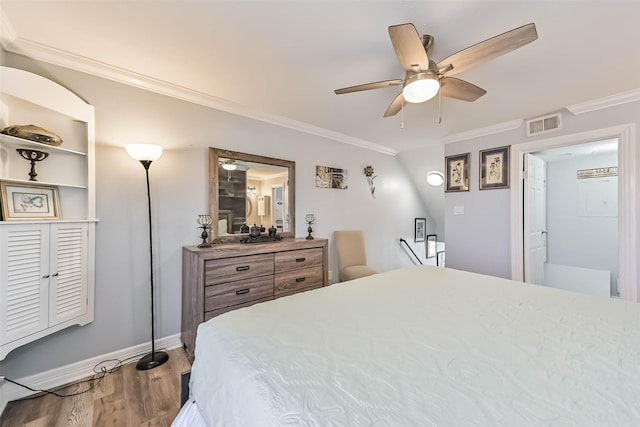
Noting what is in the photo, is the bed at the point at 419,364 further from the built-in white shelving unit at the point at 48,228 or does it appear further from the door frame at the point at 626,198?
the door frame at the point at 626,198

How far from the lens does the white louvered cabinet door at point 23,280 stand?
1437 millimetres

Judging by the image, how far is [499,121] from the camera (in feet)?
10.0

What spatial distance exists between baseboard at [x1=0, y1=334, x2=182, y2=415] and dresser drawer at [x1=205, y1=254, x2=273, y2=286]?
89cm

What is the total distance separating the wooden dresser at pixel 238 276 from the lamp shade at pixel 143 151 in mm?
825

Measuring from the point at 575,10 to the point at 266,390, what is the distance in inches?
94.0

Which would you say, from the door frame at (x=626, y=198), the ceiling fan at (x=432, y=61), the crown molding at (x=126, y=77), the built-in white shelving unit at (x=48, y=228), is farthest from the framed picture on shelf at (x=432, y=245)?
the built-in white shelving unit at (x=48, y=228)

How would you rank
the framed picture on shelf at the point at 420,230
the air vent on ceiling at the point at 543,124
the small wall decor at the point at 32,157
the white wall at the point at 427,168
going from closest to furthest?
the small wall decor at the point at 32,157 < the air vent on ceiling at the point at 543,124 < the white wall at the point at 427,168 < the framed picture on shelf at the point at 420,230

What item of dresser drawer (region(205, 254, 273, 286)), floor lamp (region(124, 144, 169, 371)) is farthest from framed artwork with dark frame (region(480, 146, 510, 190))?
floor lamp (region(124, 144, 169, 371))

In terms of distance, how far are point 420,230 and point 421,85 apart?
13.0 feet

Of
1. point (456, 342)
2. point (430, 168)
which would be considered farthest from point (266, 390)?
point (430, 168)

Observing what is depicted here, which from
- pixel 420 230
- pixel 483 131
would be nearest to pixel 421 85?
pixel 483 131

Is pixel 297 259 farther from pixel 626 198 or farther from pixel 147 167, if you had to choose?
pixel 626 198

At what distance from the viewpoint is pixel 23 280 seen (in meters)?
1.53

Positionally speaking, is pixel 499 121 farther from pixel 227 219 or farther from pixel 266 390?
pixel 266 390
